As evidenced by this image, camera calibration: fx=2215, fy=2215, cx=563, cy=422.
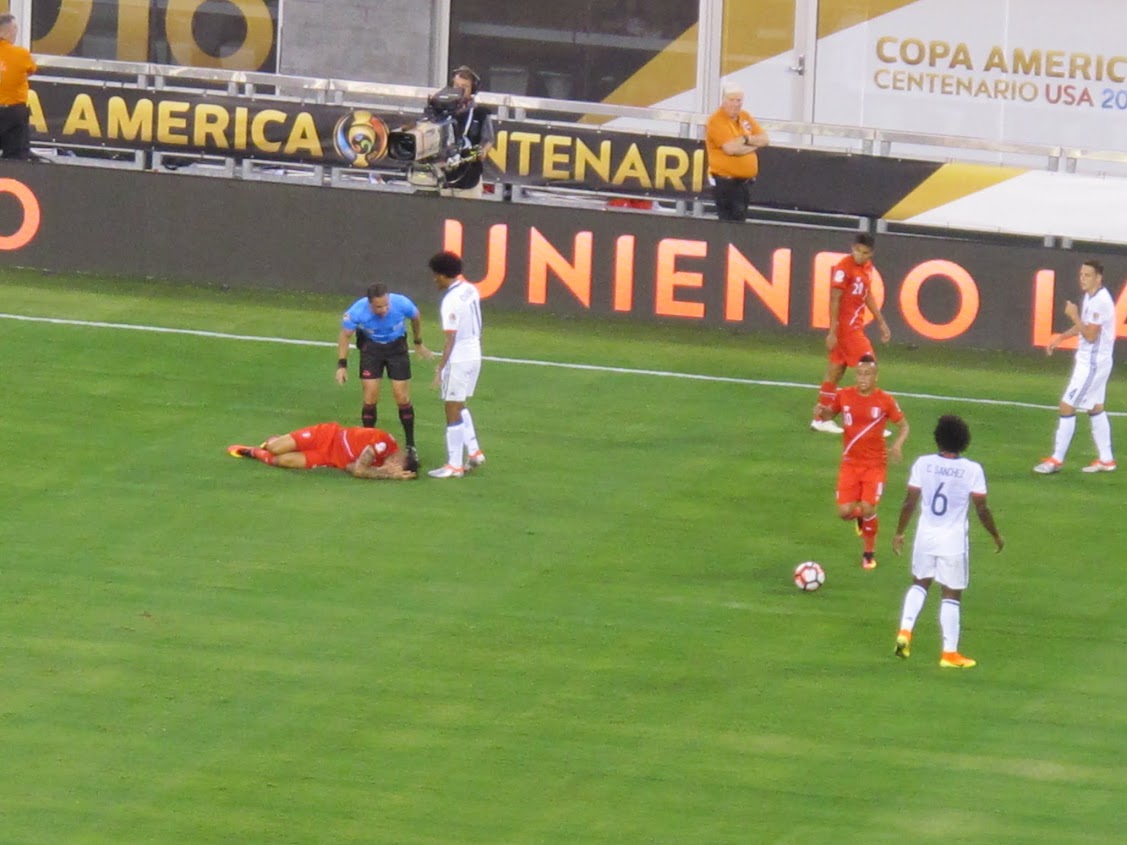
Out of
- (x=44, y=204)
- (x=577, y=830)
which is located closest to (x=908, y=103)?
(x=44, y=204)

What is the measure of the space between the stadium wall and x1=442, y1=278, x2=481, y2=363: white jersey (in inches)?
231

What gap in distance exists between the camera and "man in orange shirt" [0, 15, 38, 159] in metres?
27.5

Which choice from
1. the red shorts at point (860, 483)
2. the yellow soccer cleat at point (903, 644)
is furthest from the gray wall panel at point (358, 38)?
the yellow soccer cleat at point (903, 644)

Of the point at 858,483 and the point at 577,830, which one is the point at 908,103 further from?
the point at 577,830

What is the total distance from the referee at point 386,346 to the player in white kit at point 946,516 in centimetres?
579

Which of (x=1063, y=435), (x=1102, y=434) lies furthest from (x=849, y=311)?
(x=1102, y=434)

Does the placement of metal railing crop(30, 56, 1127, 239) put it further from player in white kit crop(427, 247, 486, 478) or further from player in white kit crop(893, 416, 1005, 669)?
player in white kit crop(893, 416, 1005, 669)

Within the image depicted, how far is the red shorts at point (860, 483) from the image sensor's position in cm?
1828

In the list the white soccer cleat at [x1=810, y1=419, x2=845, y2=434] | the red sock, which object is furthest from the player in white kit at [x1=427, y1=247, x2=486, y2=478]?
the white soccer cleat at [x1=810, y1=419, x2=845, y2=434]

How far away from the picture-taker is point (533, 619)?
1722 centimetres

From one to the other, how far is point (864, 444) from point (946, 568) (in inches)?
93.1

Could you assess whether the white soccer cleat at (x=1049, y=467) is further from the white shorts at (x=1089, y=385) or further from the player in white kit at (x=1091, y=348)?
the white shorts at (x=1089, y=385)

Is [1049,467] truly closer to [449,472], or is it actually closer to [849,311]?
[849,311]

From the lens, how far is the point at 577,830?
44.8ft
